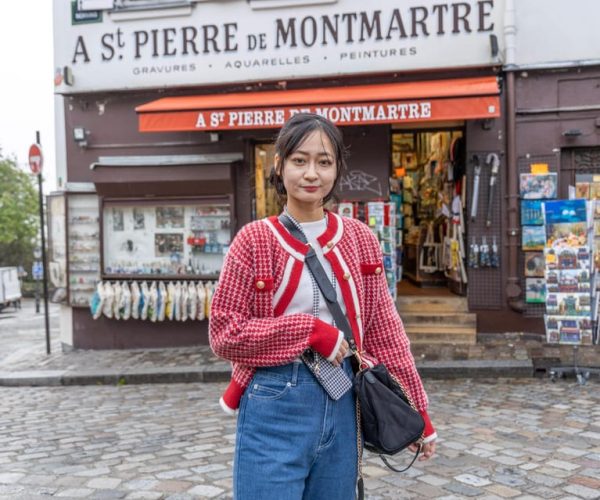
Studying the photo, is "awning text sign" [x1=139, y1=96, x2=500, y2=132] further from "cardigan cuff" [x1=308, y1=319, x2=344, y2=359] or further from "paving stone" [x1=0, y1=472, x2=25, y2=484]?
"cardigan cuff" [x1=308, y1=319, x2=344, y2=359]

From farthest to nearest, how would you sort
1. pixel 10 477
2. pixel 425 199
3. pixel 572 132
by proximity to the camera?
pixel 425 199, pixel 572 132, pixel 10 477

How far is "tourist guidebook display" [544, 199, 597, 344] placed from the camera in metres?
7.55

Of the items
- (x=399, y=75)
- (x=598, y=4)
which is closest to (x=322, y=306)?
(x=399, y=75)

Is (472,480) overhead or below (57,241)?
below

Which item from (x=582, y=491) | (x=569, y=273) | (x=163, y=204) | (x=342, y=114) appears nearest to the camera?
(x=582, y=491)

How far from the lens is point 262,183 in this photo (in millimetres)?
9984

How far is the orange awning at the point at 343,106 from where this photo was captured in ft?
26.6

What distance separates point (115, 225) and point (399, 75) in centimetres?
487

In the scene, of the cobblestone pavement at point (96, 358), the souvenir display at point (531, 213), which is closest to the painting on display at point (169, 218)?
the cobblestone pavement at point (96, 358)

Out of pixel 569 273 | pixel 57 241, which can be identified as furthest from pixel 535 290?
pixel 57 241

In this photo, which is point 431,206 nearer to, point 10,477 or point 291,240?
point 10,477

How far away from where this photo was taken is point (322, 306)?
2.03 metres

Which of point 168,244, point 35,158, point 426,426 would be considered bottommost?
point 426,426

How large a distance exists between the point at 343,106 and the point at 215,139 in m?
2.25
